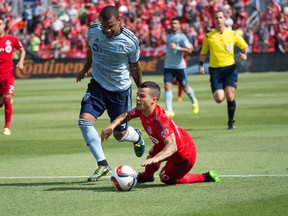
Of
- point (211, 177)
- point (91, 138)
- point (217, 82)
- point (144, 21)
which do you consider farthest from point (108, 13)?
point (144, 21)

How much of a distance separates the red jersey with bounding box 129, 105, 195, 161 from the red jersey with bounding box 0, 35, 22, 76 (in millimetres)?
8736

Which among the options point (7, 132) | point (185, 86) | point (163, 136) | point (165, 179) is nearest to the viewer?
point (163, 136)

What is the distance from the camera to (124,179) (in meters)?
10.2

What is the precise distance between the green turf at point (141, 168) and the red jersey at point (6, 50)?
1395mm

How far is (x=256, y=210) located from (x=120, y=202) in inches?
60.4

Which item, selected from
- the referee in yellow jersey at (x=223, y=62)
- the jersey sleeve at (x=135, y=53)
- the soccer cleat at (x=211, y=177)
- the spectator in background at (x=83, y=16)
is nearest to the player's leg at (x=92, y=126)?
the jersey sleeve at (x=135, y=53)

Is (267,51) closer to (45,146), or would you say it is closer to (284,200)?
(45,146)

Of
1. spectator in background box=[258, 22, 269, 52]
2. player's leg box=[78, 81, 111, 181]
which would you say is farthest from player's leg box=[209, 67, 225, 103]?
spectator in background box=[258, 22, 269, 52]

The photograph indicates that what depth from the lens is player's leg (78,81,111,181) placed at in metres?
11.3

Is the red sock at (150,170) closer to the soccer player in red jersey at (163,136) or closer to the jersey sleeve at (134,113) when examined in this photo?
the soccer player in red jersey at (163,136)

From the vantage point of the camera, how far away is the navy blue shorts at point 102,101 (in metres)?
11.7

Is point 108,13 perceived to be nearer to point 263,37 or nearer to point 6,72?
point 6,72

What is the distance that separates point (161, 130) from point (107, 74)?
1.85m

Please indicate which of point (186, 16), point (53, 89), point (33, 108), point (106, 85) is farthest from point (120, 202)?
point (186, 16)
